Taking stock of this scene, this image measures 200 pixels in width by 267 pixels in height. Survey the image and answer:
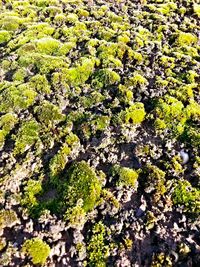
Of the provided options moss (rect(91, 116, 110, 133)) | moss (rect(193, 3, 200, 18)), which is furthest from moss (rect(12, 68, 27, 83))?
moss (rect(193, 3, 200, 18))

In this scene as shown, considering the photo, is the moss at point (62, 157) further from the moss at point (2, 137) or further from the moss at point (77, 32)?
the moss at point (77, 32)

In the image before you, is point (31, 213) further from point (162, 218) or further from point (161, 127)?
point (161, 127)

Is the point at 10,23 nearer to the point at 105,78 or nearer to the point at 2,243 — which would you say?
the point at 105,78

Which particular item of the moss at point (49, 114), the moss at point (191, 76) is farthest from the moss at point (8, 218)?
the moss at point (191, 76)

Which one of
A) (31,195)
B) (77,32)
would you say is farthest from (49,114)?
(77,32)

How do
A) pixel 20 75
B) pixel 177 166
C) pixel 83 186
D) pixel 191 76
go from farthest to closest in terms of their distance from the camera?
1. pixel 191 76
2. pixel 20 75
3. pixel 177 166
4. pixel 83 186
